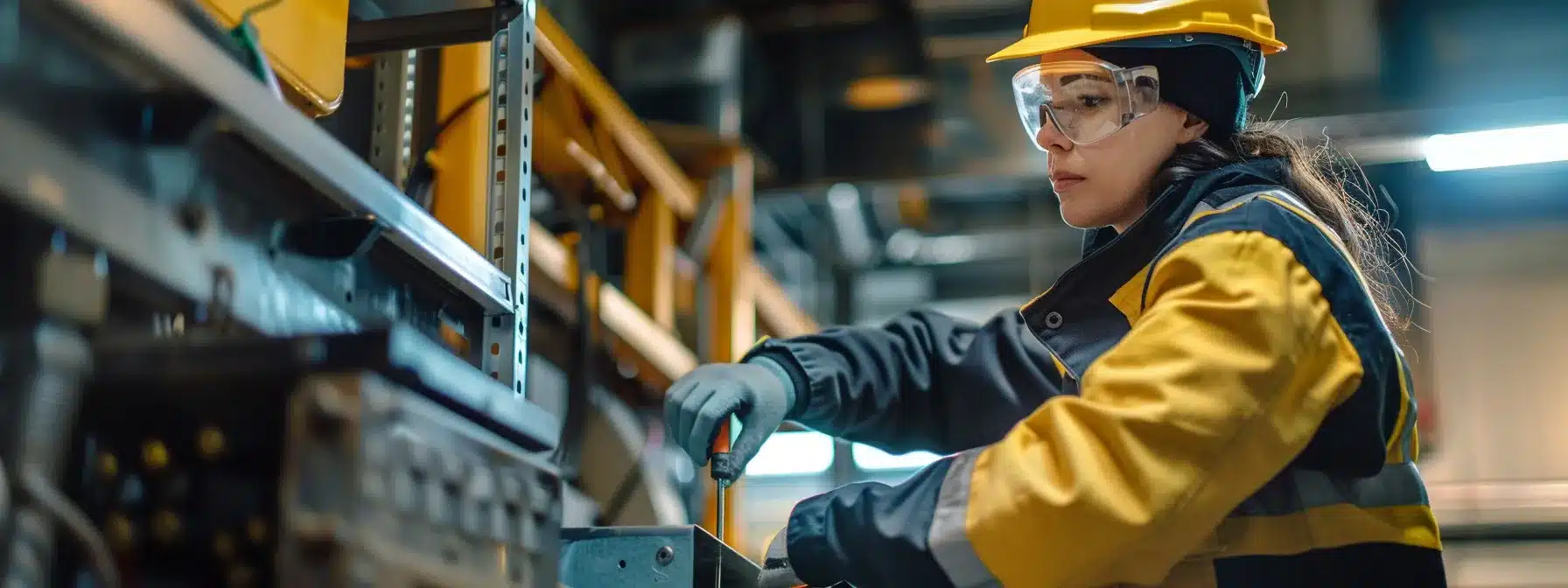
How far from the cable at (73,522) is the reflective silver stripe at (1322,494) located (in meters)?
0.97

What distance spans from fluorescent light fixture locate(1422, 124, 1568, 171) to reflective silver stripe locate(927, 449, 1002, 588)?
399 cm

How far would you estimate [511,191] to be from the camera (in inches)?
67.9

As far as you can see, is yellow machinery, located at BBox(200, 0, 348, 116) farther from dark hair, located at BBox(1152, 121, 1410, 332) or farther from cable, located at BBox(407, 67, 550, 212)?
dark hair, located at BBox(1152, 121, 1410, 332)

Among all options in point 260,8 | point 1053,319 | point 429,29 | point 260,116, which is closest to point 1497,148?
point 1053,319

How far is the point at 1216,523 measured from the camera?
1.25 meters

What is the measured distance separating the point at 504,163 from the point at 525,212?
66 mm

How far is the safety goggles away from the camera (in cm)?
159

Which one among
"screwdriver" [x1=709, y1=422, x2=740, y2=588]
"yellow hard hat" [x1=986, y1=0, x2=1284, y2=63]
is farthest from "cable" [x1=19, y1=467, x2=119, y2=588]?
"yellow hard hat" [x1=986, y1=0, x2=1284, y2=63]

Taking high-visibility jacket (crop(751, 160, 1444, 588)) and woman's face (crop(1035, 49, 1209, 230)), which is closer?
high-visibility jacket (crop(751, 160, 1444, 588))

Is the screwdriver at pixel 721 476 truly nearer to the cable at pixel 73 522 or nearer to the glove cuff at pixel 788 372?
the glove cuff at pixel 788 372

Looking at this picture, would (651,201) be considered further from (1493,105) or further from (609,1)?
(1493,105)

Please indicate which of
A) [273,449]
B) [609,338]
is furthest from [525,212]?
[609,338]

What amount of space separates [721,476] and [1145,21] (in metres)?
0.68

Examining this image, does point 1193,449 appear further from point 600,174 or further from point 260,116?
point 600,174
